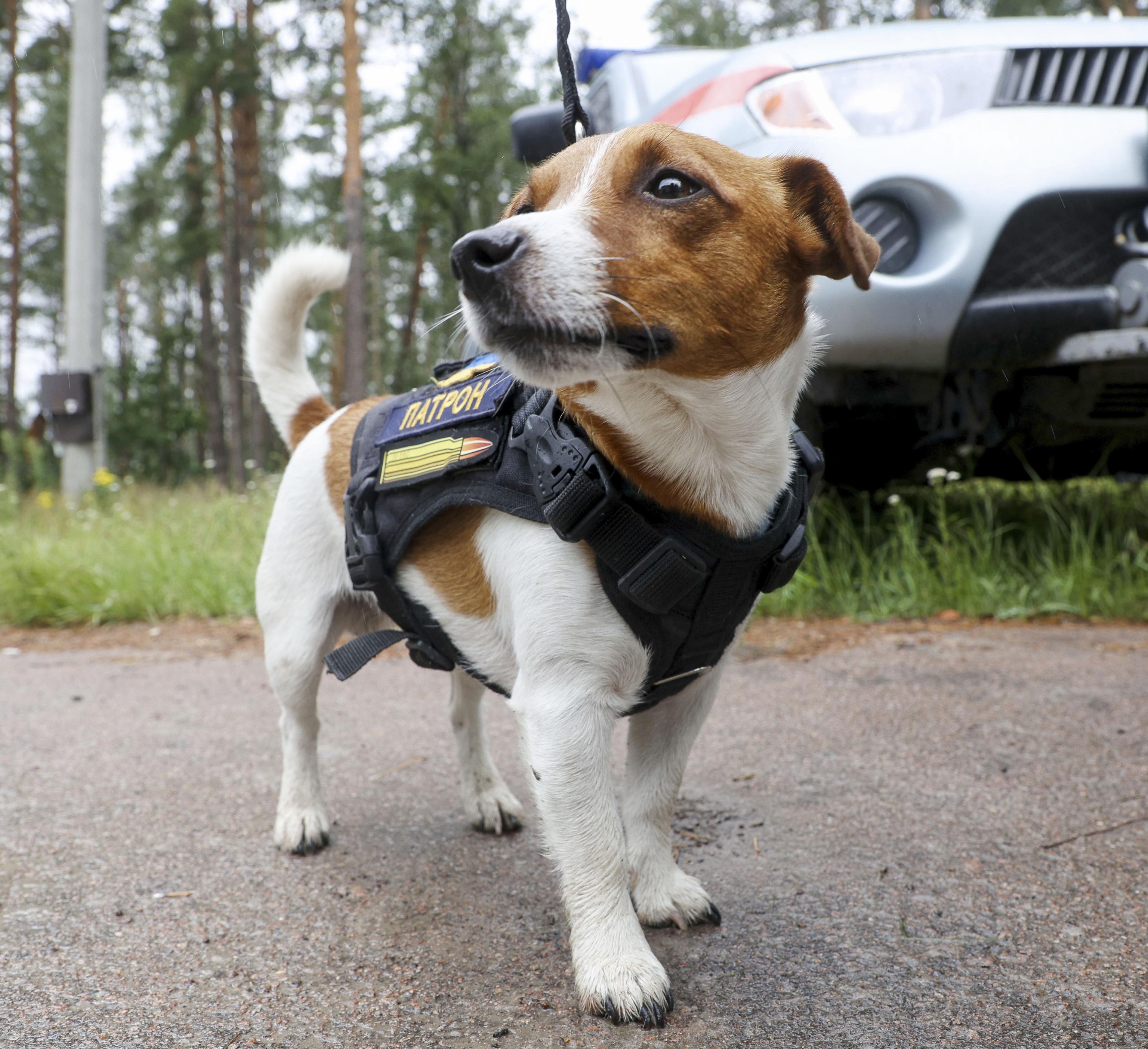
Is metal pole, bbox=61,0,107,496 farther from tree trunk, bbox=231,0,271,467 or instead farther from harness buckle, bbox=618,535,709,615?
harness buckle, bbox=618,535,709,615

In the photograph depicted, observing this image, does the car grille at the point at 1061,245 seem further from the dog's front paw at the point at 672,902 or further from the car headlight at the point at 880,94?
the dog's front paw at the point at 672,902

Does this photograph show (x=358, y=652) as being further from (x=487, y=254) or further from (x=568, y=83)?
(x=568, y=83)

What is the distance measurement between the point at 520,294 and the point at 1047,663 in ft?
9.32

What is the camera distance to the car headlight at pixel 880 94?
3.28 m

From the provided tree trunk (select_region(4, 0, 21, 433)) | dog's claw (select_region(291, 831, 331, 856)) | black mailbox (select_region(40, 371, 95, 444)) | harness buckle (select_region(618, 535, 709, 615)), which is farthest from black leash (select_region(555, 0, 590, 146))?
tree trunk (select_region(4, 0, 21, 433))

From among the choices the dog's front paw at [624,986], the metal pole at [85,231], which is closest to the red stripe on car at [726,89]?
the dog's front paw at [624,986]

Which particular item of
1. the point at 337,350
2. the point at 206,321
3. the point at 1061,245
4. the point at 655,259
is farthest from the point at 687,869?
the point at 337,350

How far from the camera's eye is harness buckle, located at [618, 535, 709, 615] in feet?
5.11

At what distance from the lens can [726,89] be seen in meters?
3.42

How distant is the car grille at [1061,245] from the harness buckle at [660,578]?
2129mm

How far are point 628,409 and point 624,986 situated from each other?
97cm

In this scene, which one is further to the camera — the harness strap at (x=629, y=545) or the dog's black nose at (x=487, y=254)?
the harness strap at (x=629, y=545)

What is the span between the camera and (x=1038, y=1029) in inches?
57.2

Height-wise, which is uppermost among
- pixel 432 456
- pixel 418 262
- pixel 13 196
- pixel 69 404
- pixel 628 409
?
pixel 13 196
